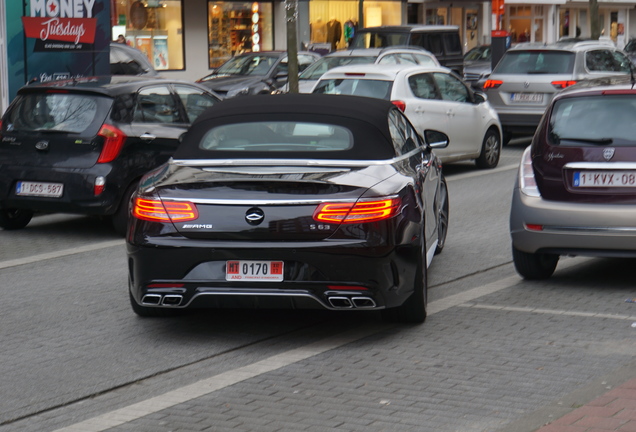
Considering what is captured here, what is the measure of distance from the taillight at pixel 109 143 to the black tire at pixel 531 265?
4.31m

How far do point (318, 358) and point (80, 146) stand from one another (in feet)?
17.7

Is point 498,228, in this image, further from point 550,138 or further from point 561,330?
point 561,330

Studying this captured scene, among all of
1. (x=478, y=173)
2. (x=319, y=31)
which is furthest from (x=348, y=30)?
(x=478, y=173)

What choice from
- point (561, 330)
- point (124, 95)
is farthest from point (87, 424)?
point (124, 95)

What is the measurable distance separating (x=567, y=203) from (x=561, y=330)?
1401mm

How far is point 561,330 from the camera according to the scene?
7227 millimetres

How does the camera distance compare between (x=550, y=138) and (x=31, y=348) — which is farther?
(x=550, y=138)

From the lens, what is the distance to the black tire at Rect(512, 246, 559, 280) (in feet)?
28.9

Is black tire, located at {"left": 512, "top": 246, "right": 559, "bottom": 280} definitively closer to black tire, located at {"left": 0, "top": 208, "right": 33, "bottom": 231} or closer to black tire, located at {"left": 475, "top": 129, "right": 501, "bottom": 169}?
black tire, located at {"left": 0, "top": 208, "right": 33, "bottom": 231}

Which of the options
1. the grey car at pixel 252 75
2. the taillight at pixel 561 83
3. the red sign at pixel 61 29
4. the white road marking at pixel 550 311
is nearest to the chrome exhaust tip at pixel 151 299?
the white road marking at pixel 550 311

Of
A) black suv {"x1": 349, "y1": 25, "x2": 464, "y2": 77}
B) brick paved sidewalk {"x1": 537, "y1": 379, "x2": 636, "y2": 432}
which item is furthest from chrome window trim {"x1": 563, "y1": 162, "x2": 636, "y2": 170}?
black suv {"x1": 349, "y1": 25, "x2": 464, "y2": 77}

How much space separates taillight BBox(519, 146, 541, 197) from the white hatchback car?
643 centimetres

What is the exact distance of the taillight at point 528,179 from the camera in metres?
8.55

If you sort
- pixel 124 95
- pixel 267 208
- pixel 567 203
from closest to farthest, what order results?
pixel 267 208 < pixel 567 203 < pixel 124 95
